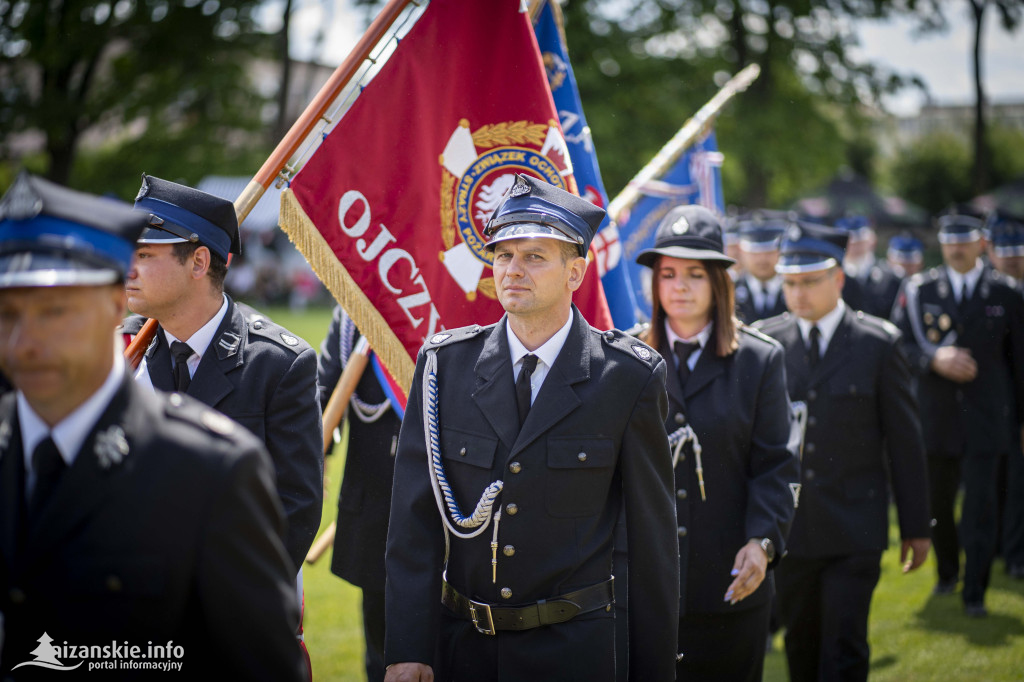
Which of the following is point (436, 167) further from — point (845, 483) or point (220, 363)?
point (845, 483)

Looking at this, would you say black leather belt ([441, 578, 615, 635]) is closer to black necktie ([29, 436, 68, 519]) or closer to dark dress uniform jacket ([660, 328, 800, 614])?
dark dress uniform jacket ([660, 328, 800, 614])

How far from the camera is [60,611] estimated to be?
191 centimetres

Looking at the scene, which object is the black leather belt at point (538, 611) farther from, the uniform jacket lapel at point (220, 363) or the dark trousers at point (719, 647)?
the dark trousers at point (719, 647)

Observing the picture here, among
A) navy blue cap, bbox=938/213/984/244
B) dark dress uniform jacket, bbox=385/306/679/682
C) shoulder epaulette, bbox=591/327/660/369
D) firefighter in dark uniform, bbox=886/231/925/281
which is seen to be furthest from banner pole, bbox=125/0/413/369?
firefighter in dark uniform, bbox=886/231/925/281

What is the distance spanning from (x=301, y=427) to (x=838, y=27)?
60.5ft

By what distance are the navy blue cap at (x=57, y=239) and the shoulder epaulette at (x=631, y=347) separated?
65.1 inches

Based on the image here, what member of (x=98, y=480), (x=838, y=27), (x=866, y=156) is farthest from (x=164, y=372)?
(x=866, y=156)

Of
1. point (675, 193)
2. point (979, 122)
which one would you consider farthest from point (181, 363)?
point (979, 122)

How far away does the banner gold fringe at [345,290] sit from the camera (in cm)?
404

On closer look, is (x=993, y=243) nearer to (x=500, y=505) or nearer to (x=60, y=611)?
(x=500, y=505)

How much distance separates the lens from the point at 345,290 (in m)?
4.07

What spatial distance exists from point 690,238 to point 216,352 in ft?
7.28

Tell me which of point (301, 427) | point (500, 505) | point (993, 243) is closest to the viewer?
point (500, 505)

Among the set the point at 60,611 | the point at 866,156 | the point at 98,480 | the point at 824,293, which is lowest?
the point at 60,611
